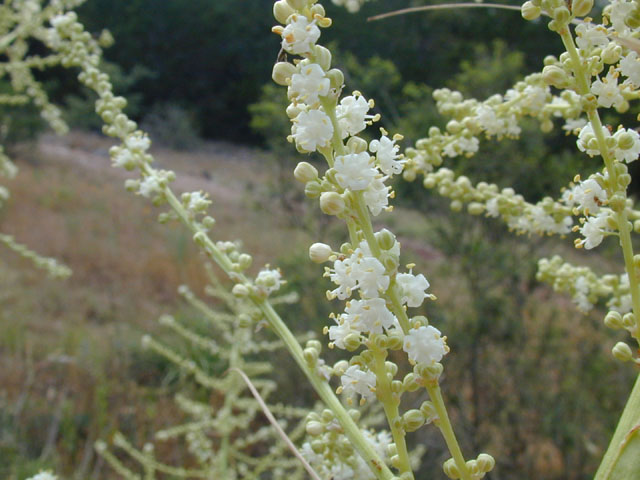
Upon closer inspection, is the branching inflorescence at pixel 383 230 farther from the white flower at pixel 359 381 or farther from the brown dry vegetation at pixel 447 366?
the brown dry vegetation at pixel 447 366

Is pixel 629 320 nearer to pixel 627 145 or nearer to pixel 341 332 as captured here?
pixel 627 145

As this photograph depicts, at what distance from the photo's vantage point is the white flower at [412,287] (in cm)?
46

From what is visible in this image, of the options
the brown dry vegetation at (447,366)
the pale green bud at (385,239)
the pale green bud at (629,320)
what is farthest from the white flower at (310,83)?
the brown dry vegetation at (447,366)

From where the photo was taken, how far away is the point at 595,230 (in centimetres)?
53

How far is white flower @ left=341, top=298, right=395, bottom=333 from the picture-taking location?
43 centimetres

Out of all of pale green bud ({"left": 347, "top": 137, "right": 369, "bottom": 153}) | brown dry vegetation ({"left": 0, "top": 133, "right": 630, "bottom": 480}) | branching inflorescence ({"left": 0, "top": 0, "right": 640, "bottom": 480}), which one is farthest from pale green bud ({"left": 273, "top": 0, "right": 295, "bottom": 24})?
brown dry vegetation ({"left": 0, "top": 133, "right": 630, "bottom": 480})

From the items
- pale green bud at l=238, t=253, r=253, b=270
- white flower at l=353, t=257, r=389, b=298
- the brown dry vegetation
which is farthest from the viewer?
the brown dry vegetation

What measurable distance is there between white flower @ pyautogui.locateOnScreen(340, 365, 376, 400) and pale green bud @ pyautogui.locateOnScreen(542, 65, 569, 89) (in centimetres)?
28

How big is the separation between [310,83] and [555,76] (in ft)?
0.69

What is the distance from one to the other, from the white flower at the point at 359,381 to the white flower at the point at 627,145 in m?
0.27

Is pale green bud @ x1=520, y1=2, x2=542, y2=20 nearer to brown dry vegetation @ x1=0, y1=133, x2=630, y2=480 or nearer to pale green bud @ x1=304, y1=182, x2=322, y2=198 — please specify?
pale green bud @ x1=304, y1=182, x2=322, y2=198

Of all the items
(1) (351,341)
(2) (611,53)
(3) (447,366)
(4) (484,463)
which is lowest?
(4) (484,463)

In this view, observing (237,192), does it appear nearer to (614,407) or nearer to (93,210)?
(93,210)

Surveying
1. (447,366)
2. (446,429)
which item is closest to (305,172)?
(446,429)
